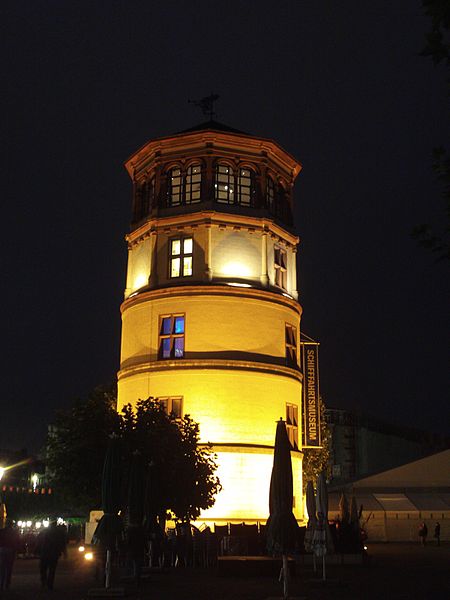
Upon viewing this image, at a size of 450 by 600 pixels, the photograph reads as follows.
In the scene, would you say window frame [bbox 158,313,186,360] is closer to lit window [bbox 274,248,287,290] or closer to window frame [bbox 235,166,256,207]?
lit window [bbox 274,248,287,290]

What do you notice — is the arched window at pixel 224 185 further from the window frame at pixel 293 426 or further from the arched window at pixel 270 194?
the window frame at pixel 293 426

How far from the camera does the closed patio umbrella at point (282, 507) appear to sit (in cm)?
2038

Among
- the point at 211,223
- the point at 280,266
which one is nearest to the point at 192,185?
the point at 211,223

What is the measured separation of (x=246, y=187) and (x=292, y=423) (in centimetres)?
1428

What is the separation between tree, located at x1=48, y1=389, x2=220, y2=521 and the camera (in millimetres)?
33688

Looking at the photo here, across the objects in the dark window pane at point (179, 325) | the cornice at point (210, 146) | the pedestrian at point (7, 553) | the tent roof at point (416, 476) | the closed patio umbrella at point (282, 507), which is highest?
the cornice at point (210, 146)

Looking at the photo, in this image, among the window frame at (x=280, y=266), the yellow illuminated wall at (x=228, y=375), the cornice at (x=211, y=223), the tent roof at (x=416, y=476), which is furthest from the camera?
the tent roof at (x=416, y=476)

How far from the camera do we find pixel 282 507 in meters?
21.2

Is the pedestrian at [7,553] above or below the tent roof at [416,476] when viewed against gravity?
below

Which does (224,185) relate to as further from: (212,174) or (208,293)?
(208,293)

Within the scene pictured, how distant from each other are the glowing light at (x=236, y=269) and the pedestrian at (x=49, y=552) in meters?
22.3

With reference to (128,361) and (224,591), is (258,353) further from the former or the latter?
(224,591)

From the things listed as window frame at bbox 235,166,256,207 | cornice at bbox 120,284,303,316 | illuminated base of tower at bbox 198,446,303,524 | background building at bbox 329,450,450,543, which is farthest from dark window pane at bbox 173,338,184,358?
background building at bbox 329,450,450,543

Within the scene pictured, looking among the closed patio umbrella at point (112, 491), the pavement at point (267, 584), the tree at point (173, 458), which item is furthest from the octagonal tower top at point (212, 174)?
the closed patio umbrella at point (112, 491)
